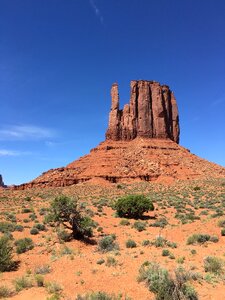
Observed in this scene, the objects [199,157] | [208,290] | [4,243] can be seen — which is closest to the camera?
[208,290]

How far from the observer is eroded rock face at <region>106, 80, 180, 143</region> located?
283 feet

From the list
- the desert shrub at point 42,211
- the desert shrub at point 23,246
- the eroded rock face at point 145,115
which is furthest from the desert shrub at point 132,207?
the eroded rock face at point 145,115

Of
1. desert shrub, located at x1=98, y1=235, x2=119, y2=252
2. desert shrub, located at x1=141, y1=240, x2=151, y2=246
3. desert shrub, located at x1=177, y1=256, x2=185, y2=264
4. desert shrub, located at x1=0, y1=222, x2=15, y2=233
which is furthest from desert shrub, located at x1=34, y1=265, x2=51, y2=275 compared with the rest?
desert shrub, located at x1=0, y1=222, x2=15, y2=233

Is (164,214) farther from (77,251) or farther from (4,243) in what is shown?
(4,243)

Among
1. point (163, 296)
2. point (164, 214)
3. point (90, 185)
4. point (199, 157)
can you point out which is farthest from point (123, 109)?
point (163, 296)

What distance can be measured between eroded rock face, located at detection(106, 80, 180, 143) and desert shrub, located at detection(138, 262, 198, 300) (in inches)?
2975

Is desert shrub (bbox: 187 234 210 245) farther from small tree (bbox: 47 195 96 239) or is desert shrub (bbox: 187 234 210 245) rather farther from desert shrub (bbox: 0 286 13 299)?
desert shrub (bbox: 0 286 13 299)

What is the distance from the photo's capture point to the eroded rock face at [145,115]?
86.2m

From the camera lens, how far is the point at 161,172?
6800 cm

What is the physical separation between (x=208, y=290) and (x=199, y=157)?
75599mm

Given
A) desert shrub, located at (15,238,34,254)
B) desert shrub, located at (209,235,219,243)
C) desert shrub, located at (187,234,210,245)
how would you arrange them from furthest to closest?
desert shrub, located at (209,235,219,243) → desert shrub, located at (187,234,210,245) → desert shrub, located at (15,238,34,254)

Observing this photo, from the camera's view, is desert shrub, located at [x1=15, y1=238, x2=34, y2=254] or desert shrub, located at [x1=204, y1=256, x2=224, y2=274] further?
desert shrub, located at [x1=15, y1=238, x2=34, y2=254]

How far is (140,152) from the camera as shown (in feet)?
250

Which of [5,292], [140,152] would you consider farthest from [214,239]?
[140,152]
